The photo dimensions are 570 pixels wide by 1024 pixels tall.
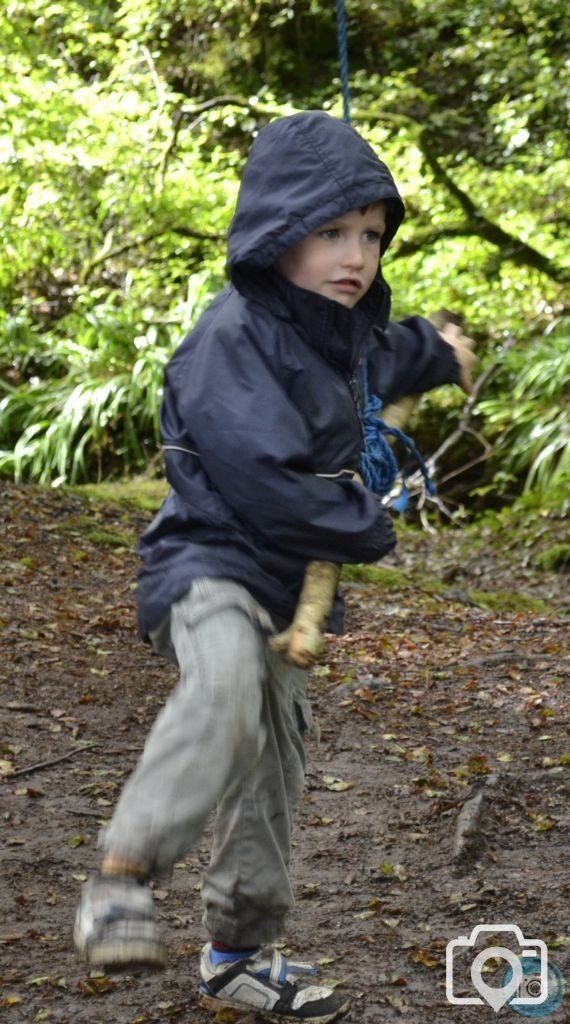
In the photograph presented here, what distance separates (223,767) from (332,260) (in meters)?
A: 0.92

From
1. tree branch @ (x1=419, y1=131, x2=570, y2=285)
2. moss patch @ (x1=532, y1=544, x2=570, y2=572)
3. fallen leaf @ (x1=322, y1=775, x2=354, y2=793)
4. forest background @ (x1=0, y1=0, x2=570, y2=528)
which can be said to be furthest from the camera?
tree branch @ (x1=419, y1=131, x2=570, y2=285)

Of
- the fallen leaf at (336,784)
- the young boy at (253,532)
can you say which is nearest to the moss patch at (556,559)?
the fallen leaf at (336,784)

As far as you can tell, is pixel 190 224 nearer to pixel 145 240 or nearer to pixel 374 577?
pixel 145 240

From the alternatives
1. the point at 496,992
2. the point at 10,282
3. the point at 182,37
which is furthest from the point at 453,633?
the point at 182,37

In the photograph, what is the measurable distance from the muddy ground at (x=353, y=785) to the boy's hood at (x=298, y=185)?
152 centimetres

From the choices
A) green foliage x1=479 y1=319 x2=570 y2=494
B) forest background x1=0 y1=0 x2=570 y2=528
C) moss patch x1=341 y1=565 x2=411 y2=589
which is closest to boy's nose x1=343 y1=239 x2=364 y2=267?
moss patch x1=341 y1=565 x2=411 y2=589

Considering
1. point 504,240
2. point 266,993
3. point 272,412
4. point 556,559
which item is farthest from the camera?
point 504,240

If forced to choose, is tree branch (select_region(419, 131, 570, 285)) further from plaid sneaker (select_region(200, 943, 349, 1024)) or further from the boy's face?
plaid sneaker (select_region(200, 943, 349, 1024))

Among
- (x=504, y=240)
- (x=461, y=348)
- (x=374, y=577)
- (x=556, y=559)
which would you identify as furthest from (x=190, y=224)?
(x=461, y=348)

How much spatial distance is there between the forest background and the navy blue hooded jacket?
20.9 ft

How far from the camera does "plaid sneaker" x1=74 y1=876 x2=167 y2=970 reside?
205 centimetres

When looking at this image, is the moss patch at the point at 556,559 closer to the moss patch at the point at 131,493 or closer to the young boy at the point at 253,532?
the moss patch at the point at 131,493

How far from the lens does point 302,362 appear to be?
230 centimetres

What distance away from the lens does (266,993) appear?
254cm
